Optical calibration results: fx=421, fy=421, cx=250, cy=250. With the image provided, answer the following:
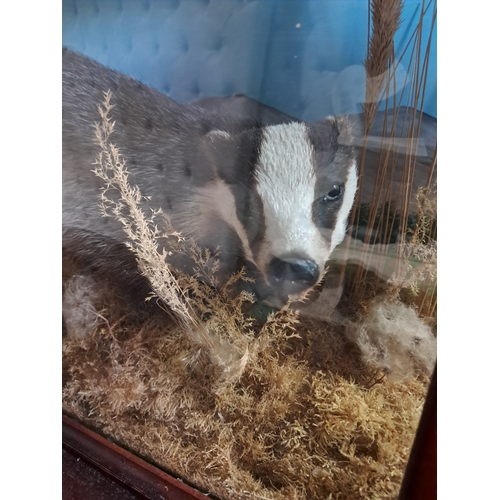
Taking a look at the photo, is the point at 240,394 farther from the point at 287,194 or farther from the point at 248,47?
the point at 248,47

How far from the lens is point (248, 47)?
0.76 meters

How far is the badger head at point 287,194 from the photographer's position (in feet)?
2.39

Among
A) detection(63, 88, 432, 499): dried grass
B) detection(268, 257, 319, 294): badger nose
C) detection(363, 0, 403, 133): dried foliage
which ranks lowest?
detection(63, 88, 432, 499): dried grass

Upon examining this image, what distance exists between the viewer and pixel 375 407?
2.49 ft

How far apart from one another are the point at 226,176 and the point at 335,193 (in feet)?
0.69

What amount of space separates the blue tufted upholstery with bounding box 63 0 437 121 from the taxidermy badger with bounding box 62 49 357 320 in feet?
0.10

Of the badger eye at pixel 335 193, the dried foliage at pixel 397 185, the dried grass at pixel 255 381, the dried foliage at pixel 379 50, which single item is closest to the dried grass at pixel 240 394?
the dried grass at pixel 255 381

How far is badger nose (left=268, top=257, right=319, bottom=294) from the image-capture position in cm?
76

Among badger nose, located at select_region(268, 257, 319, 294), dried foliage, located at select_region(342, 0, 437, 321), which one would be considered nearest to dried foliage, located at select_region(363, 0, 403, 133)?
dried foliage, located at select_region(342, 0, 437, 321)

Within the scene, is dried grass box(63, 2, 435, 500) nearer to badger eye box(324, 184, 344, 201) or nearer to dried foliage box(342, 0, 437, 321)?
dried foliage box(342, 0, 437, 321)
